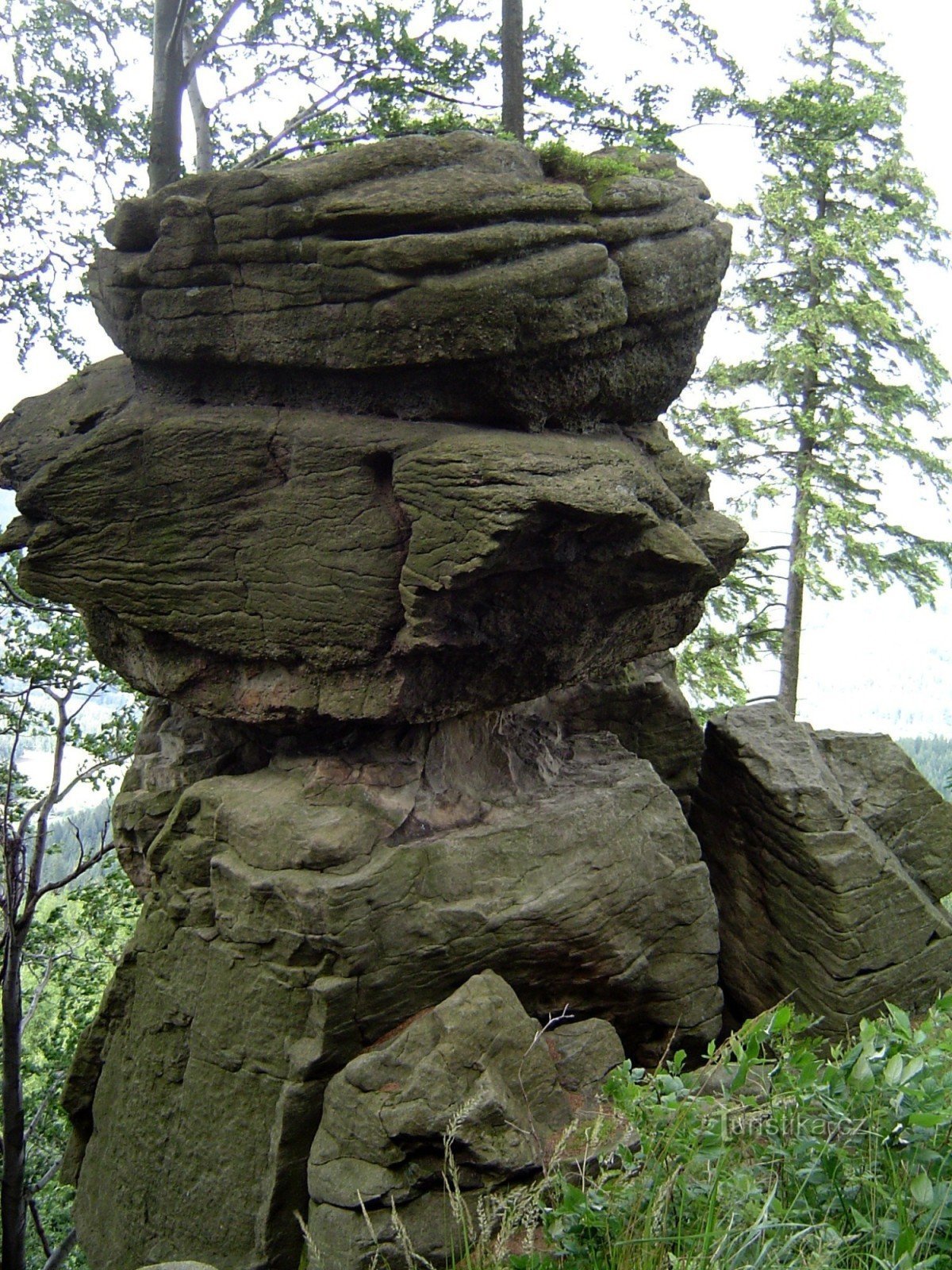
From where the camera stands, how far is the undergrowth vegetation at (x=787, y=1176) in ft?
13.8

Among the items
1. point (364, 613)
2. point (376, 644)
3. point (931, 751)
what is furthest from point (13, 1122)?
point (931, 751)

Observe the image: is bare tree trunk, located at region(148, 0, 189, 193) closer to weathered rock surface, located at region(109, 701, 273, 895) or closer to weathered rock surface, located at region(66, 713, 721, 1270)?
weathered rock surface, located at region(109, 701, 273, 895)

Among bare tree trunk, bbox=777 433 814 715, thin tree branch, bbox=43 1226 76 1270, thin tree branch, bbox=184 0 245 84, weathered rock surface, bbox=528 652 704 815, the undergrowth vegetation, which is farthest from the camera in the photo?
bare tree trunk, bbox=777 433 814 715

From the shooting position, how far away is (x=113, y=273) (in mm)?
8164

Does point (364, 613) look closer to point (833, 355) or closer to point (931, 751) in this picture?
point (833, 355)

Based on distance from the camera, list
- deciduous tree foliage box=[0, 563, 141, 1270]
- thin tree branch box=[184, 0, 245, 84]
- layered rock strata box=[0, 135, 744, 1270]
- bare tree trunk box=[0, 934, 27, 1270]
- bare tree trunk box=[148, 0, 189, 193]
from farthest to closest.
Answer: thin tree branch box=[184, 0, 245, 84] → bare tree trunk box=[148, 0, 189, 193] → deciduous tree foliage box=[0, 563, 141, 1270] → bare tree trunk box=[0, 934, 27, 1270] → layered rock strata box=[0, 135, 744, 1270]

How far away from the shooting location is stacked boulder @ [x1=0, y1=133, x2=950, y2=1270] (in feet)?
23.0

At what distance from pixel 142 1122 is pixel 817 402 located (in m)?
13.3

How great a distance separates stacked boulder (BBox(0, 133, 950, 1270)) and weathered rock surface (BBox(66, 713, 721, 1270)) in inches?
1.0

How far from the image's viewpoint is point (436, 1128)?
630 cm

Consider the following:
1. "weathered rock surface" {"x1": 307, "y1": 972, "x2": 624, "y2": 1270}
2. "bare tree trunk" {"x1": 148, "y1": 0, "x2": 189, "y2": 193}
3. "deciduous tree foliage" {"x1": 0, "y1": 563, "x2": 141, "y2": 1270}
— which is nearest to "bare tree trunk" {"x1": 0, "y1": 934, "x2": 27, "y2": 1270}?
"deciduous tree foliage" {"x1": 0, "y1": 563, "x2": 141, "y2": 1270}

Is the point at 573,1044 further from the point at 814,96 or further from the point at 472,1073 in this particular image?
the point at 814,96

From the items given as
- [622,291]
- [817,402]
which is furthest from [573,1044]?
[817,402]

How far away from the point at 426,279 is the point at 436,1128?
518 cm
